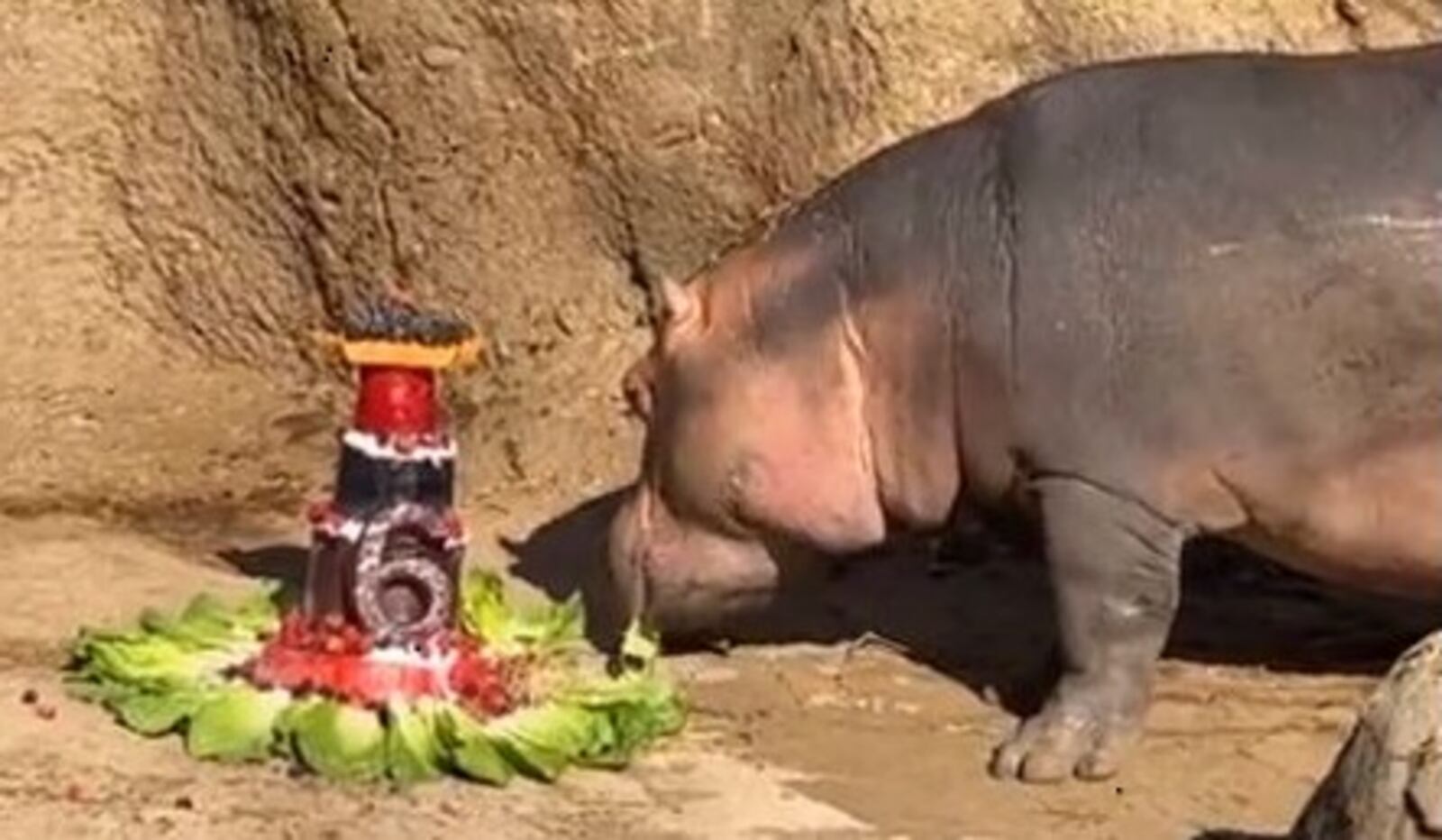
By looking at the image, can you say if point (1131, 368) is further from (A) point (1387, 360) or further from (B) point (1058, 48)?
(B) point (1058, 48)

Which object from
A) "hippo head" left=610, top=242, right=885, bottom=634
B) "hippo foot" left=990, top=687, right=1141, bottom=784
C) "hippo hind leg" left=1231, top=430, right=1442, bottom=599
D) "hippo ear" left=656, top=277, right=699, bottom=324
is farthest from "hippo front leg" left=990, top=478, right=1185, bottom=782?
"hippo ear" left=656, top=277, right=699, bottom=324

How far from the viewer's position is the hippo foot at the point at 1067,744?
6.43m

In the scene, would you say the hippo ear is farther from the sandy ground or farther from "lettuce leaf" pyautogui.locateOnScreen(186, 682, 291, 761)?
"lettuce leaf" pyautogui.locateOnScreen(186, 682, 291, 761)

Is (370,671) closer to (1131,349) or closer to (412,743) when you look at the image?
(412,743)

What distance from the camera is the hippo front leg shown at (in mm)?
6492

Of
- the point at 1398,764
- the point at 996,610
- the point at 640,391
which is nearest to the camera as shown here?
the point at 1398,764

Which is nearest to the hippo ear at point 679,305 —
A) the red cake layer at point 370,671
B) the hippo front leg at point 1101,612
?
the hippo front leg at point 1101,612

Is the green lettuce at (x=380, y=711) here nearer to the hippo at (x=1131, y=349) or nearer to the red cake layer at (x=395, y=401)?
the red cake layer at (x=395, y=401)

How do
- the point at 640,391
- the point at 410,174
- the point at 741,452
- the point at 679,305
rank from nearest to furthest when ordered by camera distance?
the point at 741,452, the point at 679,305, the point at 640,391, the point at 410,174

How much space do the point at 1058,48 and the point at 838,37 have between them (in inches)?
17.1

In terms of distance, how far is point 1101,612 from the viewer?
6.53 m

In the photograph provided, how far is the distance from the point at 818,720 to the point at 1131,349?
0.82 meters

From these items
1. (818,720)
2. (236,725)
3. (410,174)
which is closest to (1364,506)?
(818,720)

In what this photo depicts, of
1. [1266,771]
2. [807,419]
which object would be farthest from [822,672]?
[1266,771]
